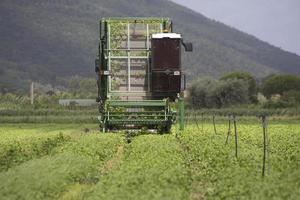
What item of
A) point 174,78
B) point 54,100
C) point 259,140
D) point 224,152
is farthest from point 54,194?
point 54,100

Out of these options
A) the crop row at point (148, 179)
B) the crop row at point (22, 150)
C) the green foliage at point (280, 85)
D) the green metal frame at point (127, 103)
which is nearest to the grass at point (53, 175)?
the crop row at point (148, 179)

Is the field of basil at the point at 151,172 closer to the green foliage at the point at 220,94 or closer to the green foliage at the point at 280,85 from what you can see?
the green foliage at the point at 220,94

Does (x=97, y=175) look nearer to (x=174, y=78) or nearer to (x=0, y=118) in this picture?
(x=174, y=78)

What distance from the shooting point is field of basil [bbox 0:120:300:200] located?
13.3 m

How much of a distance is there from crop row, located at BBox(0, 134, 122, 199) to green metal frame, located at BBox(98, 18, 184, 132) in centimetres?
760

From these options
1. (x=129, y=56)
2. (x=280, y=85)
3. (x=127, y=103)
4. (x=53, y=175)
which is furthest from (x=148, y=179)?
(x=280, y=85)

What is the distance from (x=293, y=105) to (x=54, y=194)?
79.2m

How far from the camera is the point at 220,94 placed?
360 feet

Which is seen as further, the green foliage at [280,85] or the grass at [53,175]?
the green foliage at [280,85]

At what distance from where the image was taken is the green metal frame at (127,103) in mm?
29469

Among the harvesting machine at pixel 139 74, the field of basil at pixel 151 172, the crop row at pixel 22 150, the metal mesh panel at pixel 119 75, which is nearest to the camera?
the field of basil at pixel 151 172

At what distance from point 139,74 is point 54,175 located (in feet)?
51.9

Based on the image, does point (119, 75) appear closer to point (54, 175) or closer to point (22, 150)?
point (22, 150)

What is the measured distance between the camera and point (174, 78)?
3044 centimetres
